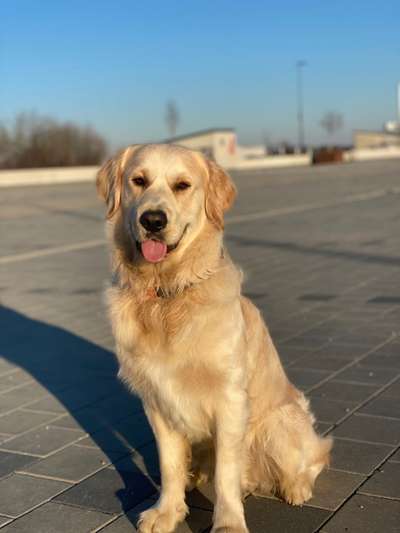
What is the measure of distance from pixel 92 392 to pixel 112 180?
7.83 ft

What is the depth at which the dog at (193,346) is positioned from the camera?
3336 millimetres

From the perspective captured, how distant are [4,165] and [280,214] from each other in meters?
39.4

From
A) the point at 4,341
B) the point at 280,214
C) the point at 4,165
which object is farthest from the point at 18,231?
the point at 4,165

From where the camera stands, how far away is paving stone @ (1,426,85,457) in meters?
4.50

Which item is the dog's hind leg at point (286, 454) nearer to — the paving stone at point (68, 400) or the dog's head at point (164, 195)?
the dog's head at point (164, 195)

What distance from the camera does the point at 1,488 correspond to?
3936 millimetres

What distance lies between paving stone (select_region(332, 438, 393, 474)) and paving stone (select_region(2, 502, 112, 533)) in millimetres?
1314

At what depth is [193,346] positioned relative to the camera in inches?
131

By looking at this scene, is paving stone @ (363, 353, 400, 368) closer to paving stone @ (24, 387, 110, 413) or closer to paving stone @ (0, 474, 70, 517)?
paving stone @ (24, 387, 110, 413)

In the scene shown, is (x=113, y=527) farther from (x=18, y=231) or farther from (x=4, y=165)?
(x=4, y=165)

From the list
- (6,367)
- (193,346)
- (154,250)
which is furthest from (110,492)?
(6,367)

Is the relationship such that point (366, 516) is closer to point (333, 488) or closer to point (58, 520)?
point (333, 488)

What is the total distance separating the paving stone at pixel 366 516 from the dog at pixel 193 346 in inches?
9.5

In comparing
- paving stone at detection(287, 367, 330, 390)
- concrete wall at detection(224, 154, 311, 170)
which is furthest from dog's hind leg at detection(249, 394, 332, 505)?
concrete wall at detection(224, 154, 311, 170)
